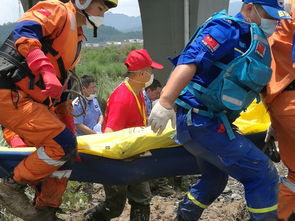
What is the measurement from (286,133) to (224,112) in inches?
29.9

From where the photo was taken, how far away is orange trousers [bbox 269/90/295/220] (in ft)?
11.2

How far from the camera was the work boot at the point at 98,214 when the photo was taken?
407cm

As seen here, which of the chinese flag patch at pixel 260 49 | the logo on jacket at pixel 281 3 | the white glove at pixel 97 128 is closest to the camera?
the chinese flag patch at pixel 260 49

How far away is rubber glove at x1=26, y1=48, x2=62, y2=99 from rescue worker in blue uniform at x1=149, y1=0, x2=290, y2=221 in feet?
2.01

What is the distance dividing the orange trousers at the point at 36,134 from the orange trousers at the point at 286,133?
1.45 metres

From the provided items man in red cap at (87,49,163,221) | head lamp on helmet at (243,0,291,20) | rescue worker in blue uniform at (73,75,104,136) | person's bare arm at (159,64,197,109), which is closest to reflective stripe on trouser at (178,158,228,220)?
man in red cap at (87,49,163,221)

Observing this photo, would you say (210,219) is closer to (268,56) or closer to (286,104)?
(286,104)

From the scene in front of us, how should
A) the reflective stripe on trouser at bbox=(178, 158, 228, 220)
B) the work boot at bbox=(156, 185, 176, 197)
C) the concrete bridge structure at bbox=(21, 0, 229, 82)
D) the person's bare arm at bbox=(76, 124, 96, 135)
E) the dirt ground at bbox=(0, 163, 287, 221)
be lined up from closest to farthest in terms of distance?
the reflective stripe on trouser at bbox=(178, 158, 228, 220) → the dirt ground at bbox=(0, 163, 287, 221) → the work boot at bbox=(156, 185, 176, 197) → the person's bare arm at bbox=(76, 124, 96, 135) → the concrete bridge structure at bbox=(21, 0, 229, 82)

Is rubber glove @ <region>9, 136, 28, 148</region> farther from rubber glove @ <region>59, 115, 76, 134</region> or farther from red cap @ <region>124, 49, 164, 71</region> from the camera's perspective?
red cap @ <region>124, 49, 164, 71</region>

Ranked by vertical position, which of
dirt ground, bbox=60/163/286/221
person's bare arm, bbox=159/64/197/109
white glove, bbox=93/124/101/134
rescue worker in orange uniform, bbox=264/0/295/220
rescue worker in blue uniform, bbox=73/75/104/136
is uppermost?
person's bare arm, bbox=159/64/197/109

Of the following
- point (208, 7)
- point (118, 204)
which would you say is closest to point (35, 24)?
point (118, 204)

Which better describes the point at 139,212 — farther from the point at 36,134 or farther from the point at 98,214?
the point at 36,134

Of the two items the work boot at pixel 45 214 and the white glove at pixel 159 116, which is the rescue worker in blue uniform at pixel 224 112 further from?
the work boot at pixel 45 214

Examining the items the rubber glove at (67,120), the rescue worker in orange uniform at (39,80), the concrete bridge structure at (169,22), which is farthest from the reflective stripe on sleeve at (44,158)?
the concrete bridge structure at (169,22)
